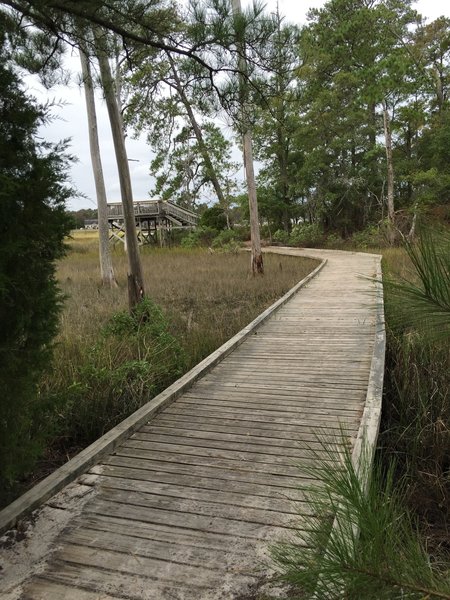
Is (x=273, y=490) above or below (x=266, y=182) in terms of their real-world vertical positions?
below

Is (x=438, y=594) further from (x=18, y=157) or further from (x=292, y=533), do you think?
(x=18, y=157)

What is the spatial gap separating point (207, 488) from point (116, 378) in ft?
6.53

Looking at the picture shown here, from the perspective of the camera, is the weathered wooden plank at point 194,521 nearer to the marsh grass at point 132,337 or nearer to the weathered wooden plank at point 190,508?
the weathered wooden plank at point 190,508

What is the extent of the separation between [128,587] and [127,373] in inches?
110

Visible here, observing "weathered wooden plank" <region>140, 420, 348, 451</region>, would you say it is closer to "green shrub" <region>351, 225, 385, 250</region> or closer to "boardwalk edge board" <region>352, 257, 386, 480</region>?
"boardwalk edge board" <region>352, 257, 386, 480</region>

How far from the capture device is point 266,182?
107 feet

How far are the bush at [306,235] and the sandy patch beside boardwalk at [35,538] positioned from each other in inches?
1015

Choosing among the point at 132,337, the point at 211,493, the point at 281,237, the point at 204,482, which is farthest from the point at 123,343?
the point at 281,237

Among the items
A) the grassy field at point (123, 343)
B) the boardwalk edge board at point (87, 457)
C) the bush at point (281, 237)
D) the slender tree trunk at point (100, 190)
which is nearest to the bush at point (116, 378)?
the grassy field at point (123, 343)

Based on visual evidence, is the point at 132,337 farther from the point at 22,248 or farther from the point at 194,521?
the point at 22,248

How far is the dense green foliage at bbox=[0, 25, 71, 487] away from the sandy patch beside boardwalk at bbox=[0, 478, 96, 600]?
12.6 inches

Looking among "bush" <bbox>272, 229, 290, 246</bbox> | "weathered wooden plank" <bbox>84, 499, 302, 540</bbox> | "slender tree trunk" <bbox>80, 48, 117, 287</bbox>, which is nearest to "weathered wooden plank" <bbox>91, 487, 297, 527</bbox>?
"weathered wooden plank" <bbox>84, 499, 302, 540</bbox>

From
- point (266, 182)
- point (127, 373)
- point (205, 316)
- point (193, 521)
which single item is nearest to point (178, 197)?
point (266, 182)

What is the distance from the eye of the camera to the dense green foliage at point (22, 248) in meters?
2.08
